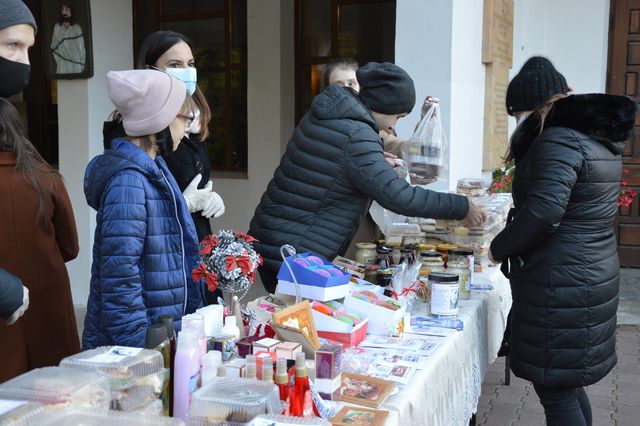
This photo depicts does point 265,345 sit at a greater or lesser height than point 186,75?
lesser

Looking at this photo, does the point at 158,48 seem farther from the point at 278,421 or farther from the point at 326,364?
the point at 278,421

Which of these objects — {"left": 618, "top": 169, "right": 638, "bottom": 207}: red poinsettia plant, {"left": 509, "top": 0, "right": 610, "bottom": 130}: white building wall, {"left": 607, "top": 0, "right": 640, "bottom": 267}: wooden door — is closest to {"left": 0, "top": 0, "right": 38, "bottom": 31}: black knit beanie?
{"left": 509, "top": 0, "right": 610, "bottom": 130}: white building wall

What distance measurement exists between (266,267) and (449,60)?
2.07m

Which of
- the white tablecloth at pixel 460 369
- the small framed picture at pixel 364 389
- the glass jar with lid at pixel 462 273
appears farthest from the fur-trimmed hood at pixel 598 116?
the small framed picture at pixel 364 389

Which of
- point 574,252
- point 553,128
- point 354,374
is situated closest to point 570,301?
point 574,252

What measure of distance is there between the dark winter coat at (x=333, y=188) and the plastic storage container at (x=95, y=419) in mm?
1636

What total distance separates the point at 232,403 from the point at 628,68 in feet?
24.3

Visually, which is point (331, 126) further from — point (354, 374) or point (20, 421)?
point (20, 421)

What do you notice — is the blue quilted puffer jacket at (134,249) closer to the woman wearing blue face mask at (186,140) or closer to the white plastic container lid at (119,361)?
the white plastic container lid at (119,361)

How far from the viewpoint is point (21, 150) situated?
2281 mm

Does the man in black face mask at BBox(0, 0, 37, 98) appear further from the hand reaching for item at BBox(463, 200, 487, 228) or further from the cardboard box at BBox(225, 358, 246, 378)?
the hand reaching for item at BBox(463, 200, 487, 228)

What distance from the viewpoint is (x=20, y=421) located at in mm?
1145

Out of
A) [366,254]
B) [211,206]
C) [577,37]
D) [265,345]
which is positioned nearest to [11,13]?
[211,206]

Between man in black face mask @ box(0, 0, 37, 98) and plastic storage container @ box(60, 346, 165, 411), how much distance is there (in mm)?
1091
